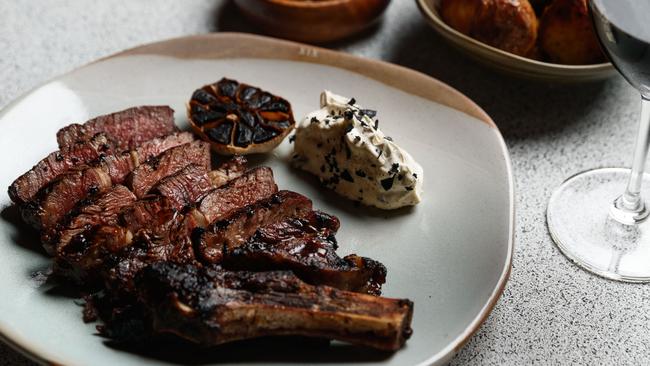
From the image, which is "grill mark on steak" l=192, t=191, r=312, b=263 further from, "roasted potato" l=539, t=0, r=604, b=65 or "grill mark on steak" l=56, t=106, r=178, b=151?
Answer: "roasted potato" l=539, t=0, r=604, b=65

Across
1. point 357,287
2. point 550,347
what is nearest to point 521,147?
point 550,347

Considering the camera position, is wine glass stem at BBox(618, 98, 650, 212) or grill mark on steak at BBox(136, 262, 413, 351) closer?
grill mark on steak at BBox(136, 262, 413, 351)

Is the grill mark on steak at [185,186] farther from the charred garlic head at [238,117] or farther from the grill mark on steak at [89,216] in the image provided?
the charred garlic head at [238,117]

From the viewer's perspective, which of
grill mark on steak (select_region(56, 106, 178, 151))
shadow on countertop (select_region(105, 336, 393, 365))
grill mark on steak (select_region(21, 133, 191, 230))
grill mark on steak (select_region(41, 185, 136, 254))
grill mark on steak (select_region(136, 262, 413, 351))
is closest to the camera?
grill mark on steak (select_region(136, 262, 413, 351))

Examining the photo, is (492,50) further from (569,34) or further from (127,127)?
(127,127)

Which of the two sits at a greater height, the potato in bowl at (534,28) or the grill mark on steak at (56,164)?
the grill mark on steak at (56,164)

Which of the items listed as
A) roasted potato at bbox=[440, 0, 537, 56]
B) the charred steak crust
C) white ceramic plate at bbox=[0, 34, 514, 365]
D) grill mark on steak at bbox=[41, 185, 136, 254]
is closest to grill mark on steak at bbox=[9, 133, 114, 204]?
the charred steak crust

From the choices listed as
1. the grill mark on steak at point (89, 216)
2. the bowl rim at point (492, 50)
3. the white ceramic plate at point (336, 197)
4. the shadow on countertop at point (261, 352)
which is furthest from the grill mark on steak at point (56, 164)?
the bowl rim at point (492, 50)

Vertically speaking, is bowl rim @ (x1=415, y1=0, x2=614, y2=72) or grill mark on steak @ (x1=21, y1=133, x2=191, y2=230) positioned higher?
grill mark on steak @ (x1=21, y1=133, x2=191, y2=230)
